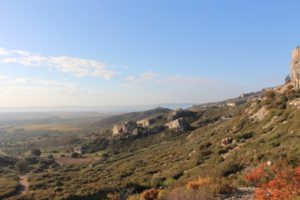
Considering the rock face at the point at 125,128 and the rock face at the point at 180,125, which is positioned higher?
the rock face at the point at 180,125

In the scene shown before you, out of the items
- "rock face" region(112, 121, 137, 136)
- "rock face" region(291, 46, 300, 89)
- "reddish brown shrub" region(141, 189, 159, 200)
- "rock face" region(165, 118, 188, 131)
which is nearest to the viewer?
"reddish brown shrub" region(141, 189, 159, 200)

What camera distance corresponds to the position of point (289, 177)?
848cm

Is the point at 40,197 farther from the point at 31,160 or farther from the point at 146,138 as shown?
the point at 146,138

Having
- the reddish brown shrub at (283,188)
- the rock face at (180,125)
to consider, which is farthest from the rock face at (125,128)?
the reddish brown shrub at (283,188)

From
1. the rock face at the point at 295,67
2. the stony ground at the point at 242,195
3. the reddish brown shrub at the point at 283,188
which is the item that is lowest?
the stony ground at the point at 242,195

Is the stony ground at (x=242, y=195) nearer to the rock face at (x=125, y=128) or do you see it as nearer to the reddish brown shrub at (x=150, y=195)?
the reddish brown shrub at (x=150, y=195)

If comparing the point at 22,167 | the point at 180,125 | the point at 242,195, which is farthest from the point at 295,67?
the point at 22,167

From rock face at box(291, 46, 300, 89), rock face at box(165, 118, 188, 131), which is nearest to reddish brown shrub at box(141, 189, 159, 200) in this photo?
rock face at box(291, 46, 300, 89)

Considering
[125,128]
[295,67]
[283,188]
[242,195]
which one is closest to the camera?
[283,188]

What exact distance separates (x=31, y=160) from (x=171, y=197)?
237 feet

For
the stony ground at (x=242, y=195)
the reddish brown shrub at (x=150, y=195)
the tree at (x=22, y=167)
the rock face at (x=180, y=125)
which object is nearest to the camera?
the stony ground at (x=242, y=195)

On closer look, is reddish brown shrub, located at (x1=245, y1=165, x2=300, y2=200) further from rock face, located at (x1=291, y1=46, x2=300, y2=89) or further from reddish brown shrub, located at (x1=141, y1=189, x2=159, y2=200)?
rock face, located at (x1=291, y1=46, x2=300, y2=89)

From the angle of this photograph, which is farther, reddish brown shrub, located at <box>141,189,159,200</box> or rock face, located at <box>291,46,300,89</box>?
rock face, located at <box>291,46,300,89</box>

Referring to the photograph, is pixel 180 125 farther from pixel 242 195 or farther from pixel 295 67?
pixel 242 195
